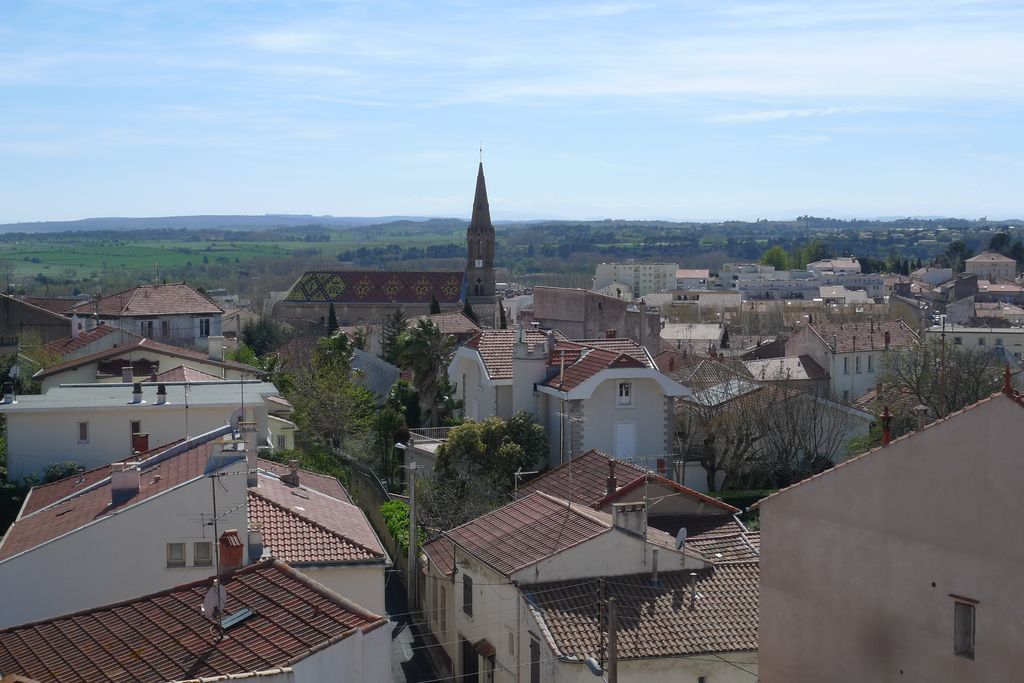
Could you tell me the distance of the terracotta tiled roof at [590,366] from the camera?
33531mm

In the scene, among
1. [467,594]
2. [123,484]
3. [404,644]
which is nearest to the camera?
[123,484]

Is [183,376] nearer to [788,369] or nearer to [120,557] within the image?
[120,557]

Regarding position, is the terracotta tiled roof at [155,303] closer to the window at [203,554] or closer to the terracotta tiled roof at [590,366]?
the terracotta tiled roof at [590,366]

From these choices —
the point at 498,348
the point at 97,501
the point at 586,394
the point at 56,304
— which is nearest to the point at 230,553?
the point at 97,501

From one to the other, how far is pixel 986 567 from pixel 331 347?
120 ft

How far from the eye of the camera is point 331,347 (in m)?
47.2

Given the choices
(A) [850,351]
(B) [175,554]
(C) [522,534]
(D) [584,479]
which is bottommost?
(A) [850,351]

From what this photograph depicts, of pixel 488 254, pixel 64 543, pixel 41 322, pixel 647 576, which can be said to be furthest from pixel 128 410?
pixel 488 254

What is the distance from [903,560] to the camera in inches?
513

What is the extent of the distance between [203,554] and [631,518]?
675cm

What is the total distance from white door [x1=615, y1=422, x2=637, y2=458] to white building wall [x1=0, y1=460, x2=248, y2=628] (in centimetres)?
1776

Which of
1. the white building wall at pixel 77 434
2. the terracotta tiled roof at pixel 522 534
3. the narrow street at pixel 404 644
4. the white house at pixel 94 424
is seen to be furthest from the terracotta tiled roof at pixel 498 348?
the terracotta tiled roof at pixel 522 534

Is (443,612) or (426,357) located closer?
(443,612)

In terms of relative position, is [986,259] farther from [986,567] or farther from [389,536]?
[986,567]
